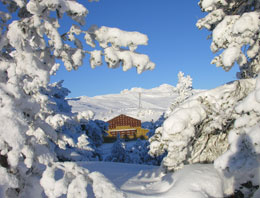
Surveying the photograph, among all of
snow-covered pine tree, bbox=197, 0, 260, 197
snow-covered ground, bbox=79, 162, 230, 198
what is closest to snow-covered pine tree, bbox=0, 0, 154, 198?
snow-covered ground, bbox=79, 162, 230, 198

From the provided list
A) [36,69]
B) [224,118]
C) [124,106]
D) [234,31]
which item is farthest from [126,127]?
[124,106]

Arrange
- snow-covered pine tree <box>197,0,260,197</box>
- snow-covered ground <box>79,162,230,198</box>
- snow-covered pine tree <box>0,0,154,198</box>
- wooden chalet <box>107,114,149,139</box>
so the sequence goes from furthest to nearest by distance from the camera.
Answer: wooden chalet <box>107,114,149,139</box>, snow-covered ground <box>79,162,230,198</box>, snow-covered pine tree <box>197,0,260,197</box>, snow-covered pine tree <box>0,0,154,198</box>

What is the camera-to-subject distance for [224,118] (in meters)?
6.32

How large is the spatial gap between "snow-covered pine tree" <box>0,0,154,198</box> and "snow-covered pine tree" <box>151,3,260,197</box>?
10.6 ft

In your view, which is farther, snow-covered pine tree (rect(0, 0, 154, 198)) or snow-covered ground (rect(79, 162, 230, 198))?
snow-covered ground (rect(79, 162, 230, 198))

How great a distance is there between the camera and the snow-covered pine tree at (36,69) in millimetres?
2391

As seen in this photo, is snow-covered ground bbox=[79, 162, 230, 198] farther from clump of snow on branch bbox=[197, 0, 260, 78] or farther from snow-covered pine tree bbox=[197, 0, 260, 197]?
clump of snow on branch bbox=[197, 0, 260, 78]

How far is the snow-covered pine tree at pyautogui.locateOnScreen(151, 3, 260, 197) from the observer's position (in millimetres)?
4941

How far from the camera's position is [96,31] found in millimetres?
2986

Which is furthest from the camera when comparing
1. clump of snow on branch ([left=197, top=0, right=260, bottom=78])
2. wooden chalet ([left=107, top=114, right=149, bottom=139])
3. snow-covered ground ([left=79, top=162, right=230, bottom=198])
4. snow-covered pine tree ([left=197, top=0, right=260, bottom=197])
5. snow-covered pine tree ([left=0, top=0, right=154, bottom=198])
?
wooden chalet ([left=107, top=114, right=149, bottom=139])

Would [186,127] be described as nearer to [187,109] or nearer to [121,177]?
[187,109]

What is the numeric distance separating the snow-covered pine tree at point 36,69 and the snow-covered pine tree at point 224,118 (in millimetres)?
3236

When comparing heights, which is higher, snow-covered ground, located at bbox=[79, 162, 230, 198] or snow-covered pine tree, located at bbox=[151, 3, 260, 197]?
snow-covered pine tree, located at bbox=[151, 3, 260, 197]

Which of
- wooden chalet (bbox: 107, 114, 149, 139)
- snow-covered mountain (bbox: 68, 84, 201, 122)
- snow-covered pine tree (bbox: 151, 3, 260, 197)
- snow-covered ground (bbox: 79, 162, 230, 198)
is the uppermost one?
snow-covered mountain (bbox: 68, 84, 201, 122)
